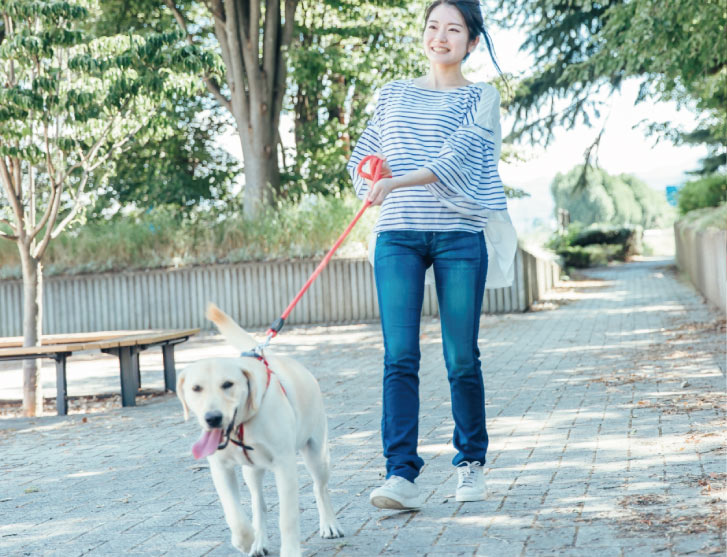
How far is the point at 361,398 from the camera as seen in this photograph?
829cm

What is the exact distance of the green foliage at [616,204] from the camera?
70.0m

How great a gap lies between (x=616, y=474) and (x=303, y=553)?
1814 mm

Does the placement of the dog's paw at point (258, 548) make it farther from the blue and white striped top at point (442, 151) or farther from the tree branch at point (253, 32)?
the tree branch at point (253, 32)

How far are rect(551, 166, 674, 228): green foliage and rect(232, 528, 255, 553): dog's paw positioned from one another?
213 ft

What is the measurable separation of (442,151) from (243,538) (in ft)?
5.77

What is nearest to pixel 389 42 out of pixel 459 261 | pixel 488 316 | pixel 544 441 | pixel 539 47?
pixel 539 47

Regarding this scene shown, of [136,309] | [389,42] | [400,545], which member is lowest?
[400,545]

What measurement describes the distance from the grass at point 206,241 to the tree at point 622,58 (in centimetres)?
508

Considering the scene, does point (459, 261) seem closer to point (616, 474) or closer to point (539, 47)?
point (616, 474)

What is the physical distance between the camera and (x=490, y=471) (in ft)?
16.4

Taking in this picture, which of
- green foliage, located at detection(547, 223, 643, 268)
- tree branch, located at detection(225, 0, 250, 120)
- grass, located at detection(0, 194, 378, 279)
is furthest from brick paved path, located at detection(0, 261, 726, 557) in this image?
green foliage, located at detection(547, 223, 643, 268)

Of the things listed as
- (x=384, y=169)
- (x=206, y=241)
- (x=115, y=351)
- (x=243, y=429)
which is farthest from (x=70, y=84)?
(x=206, y=241)

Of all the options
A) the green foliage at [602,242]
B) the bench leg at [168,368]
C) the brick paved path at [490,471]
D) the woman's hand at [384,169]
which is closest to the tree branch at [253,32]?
the brick paved path at [490,471]

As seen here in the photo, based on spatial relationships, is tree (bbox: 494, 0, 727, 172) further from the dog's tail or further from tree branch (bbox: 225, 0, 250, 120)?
the dog's tail
